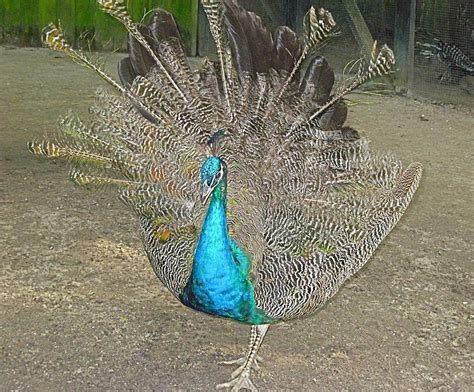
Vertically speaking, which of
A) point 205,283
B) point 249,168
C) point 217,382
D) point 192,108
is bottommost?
point 217,382

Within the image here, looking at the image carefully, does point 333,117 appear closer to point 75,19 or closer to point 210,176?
point 210,176

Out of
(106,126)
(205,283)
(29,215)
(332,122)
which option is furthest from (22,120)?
(205,283)

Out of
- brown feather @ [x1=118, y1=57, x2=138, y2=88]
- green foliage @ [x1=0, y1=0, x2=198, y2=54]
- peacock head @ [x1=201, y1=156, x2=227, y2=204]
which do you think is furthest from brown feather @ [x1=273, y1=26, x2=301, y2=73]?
green foliage @ [x1=0, y1=0, x2=198, y2=54]

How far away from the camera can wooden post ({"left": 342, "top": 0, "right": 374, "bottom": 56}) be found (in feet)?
26.2

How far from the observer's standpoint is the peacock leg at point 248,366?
117 inches

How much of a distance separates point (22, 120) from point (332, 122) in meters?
3.72

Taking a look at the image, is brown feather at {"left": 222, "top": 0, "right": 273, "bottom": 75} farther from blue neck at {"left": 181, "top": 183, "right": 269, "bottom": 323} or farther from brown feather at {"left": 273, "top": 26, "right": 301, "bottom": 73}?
blue neck at {"left": 181, "top": 183, "right": 269, "bottom": 323}

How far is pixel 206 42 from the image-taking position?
31.8ft

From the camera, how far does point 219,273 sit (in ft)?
8.22

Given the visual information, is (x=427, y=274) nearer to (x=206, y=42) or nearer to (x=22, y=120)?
(x=22, y=120)

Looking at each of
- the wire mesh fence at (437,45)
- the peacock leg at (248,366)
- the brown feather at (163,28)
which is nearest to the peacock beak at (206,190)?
the peacock leg at (248,366)

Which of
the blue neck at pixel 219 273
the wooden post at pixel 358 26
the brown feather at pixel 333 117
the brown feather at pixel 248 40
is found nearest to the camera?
the blue neck at pixel 219 273

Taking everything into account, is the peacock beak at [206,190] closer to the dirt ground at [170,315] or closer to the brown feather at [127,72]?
the dirt ground at [170,315]

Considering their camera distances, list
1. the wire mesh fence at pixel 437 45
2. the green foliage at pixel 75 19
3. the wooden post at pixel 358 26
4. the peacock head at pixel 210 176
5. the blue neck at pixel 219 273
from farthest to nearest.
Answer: the green foliage at pixel 75 19 < the wooden post at pixel 358 26 < the wire mesh fence at pixel 437 45 < the blue neck at pixel 219 273 < the peacock head at pixel 210 176
